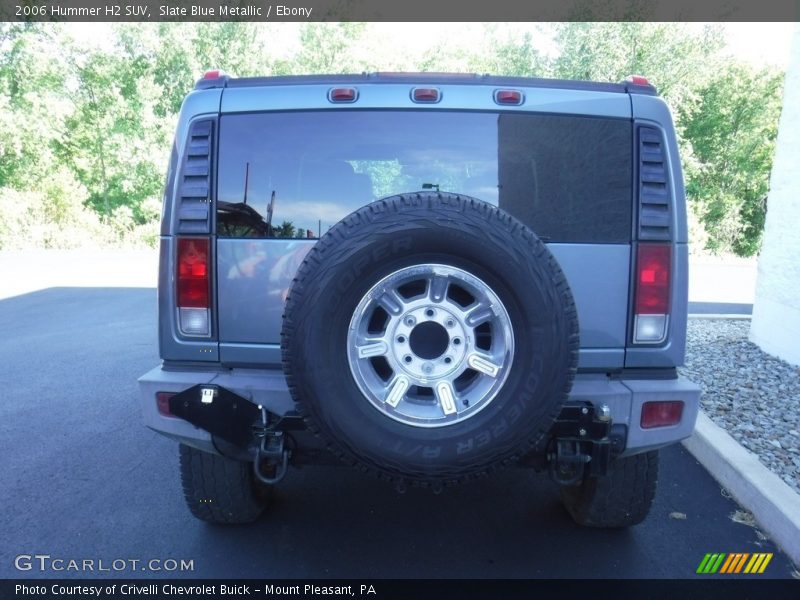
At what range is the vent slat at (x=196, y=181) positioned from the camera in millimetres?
2539

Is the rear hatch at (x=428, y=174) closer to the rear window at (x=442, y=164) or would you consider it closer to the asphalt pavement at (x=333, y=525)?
the rear window at (x=442, y=164)

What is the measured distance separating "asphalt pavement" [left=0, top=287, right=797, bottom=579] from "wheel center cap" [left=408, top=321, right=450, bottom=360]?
43.6 inches

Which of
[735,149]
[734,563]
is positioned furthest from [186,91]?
[734,563]

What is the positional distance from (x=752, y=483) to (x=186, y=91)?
27.2m

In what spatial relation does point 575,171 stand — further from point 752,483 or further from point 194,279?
point 752,483

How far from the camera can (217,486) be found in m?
2.85

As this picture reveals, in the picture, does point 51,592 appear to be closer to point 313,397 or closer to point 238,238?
point 313,397

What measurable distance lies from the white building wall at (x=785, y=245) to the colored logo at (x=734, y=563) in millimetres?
3874

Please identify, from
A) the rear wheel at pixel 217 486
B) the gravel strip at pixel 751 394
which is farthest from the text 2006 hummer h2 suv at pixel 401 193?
the gravel strip at pixel 751 394

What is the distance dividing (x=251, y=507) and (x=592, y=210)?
6.98ft

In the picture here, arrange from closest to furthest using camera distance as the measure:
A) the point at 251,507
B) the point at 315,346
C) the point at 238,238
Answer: the point at 315,346, the point at 238,238, the point at 251,507

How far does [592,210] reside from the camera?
2.55 metres

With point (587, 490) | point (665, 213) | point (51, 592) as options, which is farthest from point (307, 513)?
point (665, 213)

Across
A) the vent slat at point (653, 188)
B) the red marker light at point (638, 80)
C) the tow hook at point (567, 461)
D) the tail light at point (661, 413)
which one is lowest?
the tow hook at point (567, 461)
